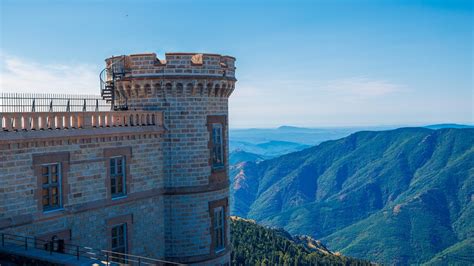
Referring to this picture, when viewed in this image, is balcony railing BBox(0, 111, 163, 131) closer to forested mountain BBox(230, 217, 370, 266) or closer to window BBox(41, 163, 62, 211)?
window BBox(41, 163, 62, 211)

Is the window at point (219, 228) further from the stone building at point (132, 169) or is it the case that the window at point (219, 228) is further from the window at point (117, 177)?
the window at point (117, 177)

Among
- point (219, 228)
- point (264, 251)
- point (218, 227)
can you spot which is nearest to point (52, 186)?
point (218, 227)

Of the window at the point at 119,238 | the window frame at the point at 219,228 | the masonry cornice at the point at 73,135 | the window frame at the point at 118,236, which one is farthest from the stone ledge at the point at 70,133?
the window frame at the point at 219,228

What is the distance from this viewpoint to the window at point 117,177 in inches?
861

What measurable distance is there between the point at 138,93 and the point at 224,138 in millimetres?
4611

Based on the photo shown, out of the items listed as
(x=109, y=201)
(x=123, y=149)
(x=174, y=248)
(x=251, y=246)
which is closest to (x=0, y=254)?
(x=109, y=201)

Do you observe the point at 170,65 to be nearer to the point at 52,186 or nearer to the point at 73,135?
the point at 73,135

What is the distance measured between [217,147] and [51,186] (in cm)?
839

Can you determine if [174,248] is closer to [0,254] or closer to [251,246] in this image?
[0,254]

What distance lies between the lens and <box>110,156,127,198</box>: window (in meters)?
21.9

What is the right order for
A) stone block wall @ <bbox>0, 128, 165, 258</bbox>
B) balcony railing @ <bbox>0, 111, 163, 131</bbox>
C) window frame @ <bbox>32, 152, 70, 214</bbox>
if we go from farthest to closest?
window frame @ <bbox>32, 152, 70, 214</bbox>, stone block wall @ <bbox>0, 128, 165, 258</bbox>, balcony railing @ <bbox>0, 111, 163, 131</bbox>

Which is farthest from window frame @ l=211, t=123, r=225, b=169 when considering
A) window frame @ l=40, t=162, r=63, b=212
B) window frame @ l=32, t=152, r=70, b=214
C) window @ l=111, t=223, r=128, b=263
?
window frame @ l=40, t=162, r=63, b=212

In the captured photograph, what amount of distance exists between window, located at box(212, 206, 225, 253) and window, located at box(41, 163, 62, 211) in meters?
7.93

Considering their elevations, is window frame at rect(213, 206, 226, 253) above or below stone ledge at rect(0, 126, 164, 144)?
below
